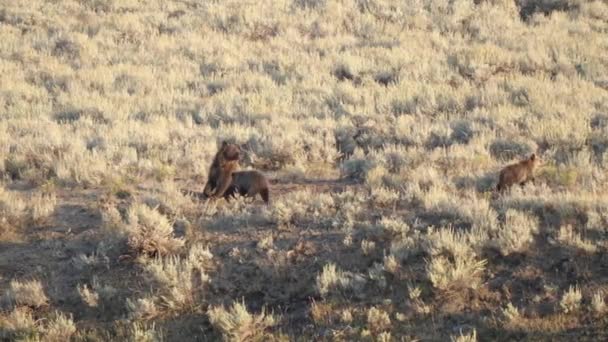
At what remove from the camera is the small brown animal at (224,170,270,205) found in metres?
9.65

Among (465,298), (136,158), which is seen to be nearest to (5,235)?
(136,158)

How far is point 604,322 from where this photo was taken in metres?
6.71

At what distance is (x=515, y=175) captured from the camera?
9672 millimetres

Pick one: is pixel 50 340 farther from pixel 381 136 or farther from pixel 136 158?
pixel 381 136

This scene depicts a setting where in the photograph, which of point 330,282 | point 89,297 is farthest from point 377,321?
point 89,297

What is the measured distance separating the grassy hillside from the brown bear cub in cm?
31

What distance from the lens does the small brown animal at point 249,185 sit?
31.7 feet

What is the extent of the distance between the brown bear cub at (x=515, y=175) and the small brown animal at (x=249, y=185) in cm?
309

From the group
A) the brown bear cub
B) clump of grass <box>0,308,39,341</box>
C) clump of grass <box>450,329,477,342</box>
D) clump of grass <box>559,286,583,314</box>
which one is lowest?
clump of grass <box>0,308,39,341</box>

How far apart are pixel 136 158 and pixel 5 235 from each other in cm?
332

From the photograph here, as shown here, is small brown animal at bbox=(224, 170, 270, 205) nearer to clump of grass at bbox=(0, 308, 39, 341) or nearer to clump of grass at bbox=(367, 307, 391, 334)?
clump of grass at bbox=(367, 307, 391, 334)

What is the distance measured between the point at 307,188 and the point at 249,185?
1085 millimetres

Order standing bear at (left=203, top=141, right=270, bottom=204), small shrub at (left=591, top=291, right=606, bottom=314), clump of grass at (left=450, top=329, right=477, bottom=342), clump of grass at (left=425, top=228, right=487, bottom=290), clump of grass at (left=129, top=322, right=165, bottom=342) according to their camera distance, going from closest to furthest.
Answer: clump of grass at (left=450, top=329, right=477, bottom=342) → small shrub at (left=591, top=291, right=606, bottom=314) → clump of grass at (left=129, top=322, right=165, bottom=342) → clump of grass at (left=425, top=228, right=487, bottom=290) → standing bear at (left=203, top=141, right=270, bottom=204)

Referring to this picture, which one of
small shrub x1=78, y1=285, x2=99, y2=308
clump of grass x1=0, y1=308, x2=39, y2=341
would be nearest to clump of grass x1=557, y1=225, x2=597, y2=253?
small shrub x1=78, y1=285, x2=99, y2=308
